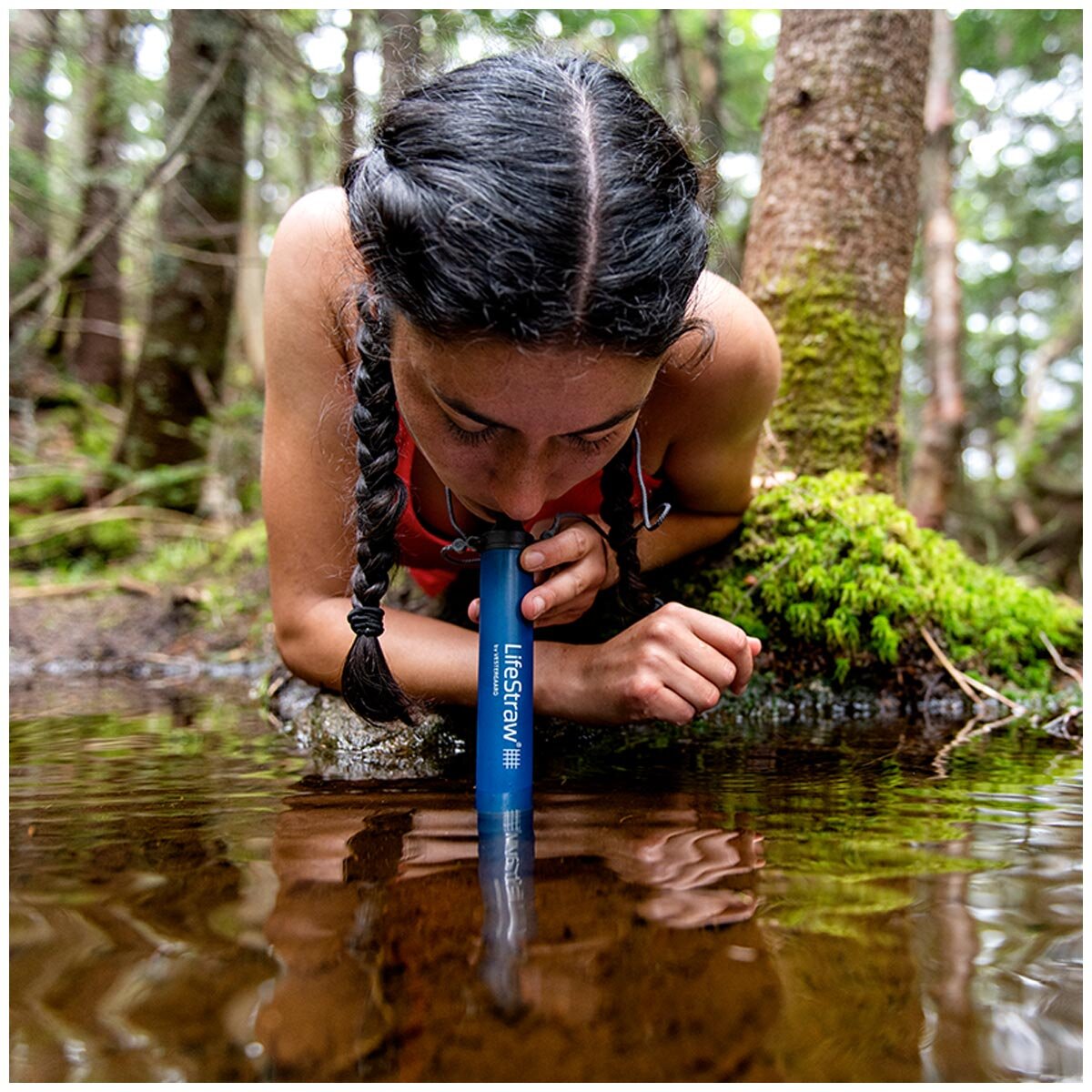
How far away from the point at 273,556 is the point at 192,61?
6381 mm

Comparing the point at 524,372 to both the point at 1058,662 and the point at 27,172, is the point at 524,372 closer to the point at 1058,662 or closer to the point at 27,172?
the point at 1058,662

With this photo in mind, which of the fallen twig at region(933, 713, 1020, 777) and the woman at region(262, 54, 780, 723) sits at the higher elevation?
the woman at region(262, 54, 780, 723)

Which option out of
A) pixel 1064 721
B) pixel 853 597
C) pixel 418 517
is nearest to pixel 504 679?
pixel 418 517

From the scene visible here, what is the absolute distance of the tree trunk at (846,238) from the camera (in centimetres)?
343

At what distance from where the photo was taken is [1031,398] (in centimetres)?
1064

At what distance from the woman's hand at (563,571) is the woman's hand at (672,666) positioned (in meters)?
0.15

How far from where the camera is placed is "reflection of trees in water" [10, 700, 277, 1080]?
2.76 feet

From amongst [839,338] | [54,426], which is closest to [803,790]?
[839,338]

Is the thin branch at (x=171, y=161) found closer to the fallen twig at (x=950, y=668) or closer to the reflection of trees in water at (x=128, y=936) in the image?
the reflection of trees in water at (x=128, y=936)

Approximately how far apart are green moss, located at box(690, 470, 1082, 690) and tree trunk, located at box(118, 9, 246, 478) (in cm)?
574

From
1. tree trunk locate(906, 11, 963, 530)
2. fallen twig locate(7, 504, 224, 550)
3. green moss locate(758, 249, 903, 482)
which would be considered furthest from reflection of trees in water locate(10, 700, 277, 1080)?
tree trunk locate(906, 11, 963, 530)

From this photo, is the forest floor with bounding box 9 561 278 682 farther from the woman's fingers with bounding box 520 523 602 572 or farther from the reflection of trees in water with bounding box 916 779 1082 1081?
the reflection of trees in water with bounding box 916 779 1082 1081

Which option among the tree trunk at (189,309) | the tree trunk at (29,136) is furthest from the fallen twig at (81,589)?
the tree trunk at (29,136)

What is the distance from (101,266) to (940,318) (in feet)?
27.6
